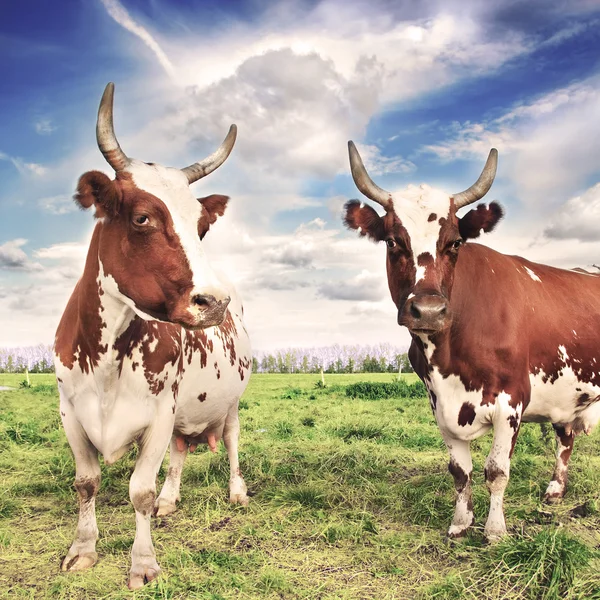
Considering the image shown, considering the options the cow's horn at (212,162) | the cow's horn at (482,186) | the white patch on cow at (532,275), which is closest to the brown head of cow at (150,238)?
the cow's horn at (212,162)

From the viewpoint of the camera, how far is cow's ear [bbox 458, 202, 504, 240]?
523 centimetres

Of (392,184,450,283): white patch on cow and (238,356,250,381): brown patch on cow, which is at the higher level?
(392,184,450,283): white patch on cow

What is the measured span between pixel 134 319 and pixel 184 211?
104 centimetres

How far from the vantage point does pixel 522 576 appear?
4.23 m

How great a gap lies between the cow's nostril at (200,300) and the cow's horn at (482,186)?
2.58 meters

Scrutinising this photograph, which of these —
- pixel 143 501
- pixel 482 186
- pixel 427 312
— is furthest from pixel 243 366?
pixel 482 186

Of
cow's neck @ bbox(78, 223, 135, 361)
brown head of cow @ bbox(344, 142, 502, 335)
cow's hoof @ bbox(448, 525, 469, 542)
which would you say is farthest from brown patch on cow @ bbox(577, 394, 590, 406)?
cow's neck @ bbox(78, 223, 135, 361)

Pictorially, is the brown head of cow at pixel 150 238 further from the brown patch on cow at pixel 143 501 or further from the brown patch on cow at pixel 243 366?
the brown patch on cow at pixel 243 366

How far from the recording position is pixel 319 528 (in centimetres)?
545

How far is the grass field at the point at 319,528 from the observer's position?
4.34 meters

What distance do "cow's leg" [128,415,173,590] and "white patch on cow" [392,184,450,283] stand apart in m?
2.40

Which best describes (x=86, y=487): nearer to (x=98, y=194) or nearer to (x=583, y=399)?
(x=98, y=194)

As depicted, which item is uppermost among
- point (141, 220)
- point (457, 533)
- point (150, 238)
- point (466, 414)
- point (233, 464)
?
point (141, 220)

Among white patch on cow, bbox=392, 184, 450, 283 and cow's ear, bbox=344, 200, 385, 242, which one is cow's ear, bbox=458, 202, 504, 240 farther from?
cow's ear, bbox=344, 200, 385, 242
